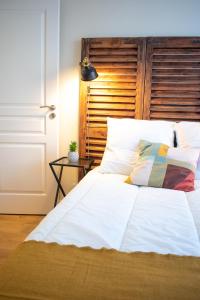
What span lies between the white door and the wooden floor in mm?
95

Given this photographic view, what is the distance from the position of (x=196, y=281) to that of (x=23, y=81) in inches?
88.6

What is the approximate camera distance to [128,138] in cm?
222

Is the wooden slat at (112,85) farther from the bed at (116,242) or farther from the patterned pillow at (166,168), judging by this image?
the patterned pillow at (166,168)

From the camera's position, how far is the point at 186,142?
7.03 feet

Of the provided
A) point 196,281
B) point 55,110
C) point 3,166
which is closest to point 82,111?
point 55,110

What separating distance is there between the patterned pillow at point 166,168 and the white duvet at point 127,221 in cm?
8

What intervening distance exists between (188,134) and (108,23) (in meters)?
1.21

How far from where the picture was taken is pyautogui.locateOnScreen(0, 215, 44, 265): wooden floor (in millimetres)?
2141

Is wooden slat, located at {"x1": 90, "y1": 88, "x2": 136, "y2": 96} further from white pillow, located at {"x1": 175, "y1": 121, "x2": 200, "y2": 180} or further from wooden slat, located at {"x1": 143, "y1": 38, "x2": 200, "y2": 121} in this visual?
white pillow, located at {"x1": 175, "y1": 121, "x2": 200, "y2": 180}

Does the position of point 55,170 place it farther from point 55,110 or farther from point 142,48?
point 142,48

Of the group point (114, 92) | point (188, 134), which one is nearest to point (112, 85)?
point (114, 92)

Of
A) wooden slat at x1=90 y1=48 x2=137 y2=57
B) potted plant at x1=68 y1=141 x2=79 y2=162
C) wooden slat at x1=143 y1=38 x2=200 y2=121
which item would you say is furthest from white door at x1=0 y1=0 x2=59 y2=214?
wooden slat at x1=143 y1=38 x2=200 y2=121

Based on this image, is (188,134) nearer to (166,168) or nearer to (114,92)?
(166,168)

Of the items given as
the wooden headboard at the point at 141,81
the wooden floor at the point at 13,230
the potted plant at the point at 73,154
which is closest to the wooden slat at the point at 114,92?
the wooden headboard at the point at 141,81
